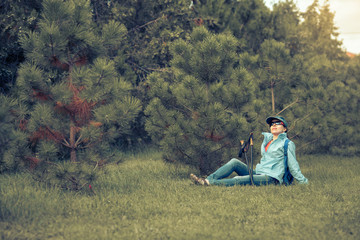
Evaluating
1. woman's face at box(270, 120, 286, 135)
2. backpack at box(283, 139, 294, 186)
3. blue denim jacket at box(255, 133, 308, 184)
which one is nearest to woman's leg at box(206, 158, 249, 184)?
blue denim jacket at box(255, 133, 308, 184)

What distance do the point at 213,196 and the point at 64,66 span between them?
10.2 ft

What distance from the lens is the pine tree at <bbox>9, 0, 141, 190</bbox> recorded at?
5.98 meters

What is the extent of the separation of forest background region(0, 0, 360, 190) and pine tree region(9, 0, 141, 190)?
0.05 feet

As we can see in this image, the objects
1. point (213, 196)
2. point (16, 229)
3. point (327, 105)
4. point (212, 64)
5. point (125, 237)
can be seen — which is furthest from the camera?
point (327, 105)

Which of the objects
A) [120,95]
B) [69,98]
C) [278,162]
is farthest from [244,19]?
[69,98]

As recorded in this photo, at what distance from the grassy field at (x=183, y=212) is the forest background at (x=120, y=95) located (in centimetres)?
70

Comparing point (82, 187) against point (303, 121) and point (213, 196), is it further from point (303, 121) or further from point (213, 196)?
point (303, 121)

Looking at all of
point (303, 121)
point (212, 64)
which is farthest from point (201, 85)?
point (303, 121)

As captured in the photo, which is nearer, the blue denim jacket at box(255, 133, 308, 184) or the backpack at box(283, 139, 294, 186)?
the blue denim jacket at box(255, 133, 308, 184)

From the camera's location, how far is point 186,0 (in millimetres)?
14391

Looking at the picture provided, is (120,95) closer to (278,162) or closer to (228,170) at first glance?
(228,170)

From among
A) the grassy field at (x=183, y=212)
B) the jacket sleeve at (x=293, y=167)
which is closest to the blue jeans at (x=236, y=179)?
the grassy field at (x=183, y=212)

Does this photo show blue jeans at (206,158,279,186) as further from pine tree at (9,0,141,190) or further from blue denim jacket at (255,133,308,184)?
pine tree at (9,0,141,190)

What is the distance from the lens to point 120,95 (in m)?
6.30
